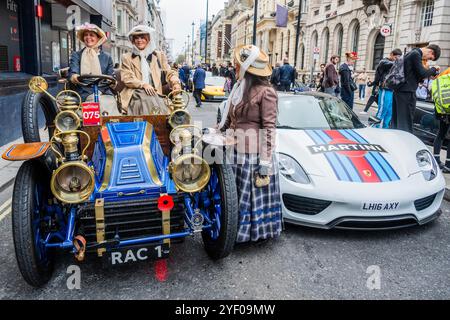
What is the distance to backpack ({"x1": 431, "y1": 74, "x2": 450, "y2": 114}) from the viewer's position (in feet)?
19.1

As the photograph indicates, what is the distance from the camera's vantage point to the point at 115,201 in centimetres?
274

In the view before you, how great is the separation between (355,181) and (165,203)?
185 cm

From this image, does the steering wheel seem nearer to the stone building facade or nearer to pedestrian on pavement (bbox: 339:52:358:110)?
pedestrian on pavement (bbox: 339:52:358:110)

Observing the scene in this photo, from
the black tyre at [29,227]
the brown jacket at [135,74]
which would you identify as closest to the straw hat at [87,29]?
the brown jacket at [135,74]

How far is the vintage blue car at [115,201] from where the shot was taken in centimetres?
260

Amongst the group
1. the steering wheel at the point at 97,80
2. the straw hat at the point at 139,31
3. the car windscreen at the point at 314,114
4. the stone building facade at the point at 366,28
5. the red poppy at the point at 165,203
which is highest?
the stone building facade at the point at 366,28

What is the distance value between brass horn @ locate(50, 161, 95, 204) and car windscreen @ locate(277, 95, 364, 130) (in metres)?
2.70

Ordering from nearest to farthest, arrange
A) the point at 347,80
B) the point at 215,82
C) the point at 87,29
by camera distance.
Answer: the point at 87,29, the point at 347,80, the point at 215,82

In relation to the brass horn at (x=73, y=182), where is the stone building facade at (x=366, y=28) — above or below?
above

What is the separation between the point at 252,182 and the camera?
336 cm

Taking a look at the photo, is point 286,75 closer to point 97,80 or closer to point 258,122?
point 97,80

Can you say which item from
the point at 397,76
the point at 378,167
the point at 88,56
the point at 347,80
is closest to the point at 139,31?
the point at 88,56

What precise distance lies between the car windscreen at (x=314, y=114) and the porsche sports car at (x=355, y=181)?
327mm

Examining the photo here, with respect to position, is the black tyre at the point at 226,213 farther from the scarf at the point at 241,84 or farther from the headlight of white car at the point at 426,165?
the headlight of white car at the point at 426,165
